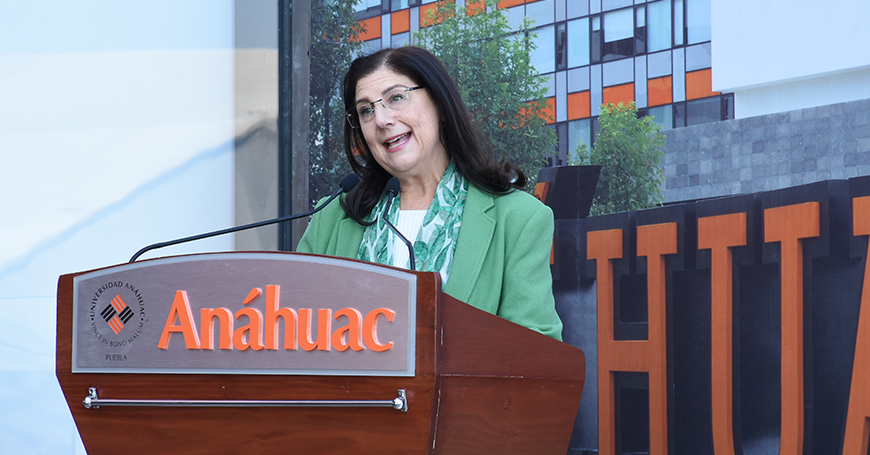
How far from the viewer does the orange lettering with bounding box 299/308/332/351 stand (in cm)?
94

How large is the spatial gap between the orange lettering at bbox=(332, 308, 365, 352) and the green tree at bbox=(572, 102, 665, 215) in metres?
1.54

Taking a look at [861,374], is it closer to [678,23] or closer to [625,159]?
[625,159]

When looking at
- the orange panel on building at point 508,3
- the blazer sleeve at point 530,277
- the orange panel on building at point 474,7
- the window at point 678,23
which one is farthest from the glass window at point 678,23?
the blazer sleeve at point 530,277

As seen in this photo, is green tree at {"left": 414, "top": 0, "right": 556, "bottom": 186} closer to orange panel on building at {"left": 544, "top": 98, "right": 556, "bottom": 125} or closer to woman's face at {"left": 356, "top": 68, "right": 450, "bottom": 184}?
orange panel on building at {"left": 544, "top": 98, "right": 556, "bottom": 125}

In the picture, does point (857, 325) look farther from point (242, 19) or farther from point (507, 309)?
point (242, 19)

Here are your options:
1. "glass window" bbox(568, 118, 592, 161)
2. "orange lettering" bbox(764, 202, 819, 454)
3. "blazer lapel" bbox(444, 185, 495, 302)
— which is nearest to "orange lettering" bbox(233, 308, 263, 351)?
"blazer lapel" bbox(444, 185, 495, 302)

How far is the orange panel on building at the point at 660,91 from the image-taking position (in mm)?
2328

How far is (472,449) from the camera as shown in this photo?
0.99m

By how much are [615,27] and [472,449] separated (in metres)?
1.73

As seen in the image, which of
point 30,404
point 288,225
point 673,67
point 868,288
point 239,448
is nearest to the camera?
point 239,448

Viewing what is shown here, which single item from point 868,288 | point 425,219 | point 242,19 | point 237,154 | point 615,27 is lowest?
point 868,288

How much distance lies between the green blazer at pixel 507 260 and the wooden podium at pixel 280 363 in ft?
0.72

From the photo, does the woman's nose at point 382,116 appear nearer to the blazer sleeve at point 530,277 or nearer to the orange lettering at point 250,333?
the blazer sleeve at point 530,277

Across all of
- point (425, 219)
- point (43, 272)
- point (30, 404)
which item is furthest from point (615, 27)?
point (30, 404)
